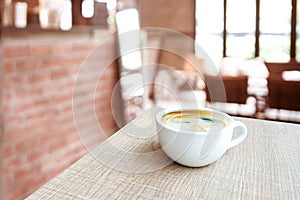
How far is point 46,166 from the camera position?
127 centimetres

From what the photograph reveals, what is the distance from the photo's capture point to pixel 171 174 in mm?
462

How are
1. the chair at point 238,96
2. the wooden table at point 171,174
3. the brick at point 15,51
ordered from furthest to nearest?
the chair at point 238,96 → the brick at point 15,51 → the wooden table at point 171,174

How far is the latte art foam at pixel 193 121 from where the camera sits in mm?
496

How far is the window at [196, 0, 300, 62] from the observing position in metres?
3.19

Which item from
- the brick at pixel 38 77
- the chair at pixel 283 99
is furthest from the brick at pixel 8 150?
the chair at pixel 283 99

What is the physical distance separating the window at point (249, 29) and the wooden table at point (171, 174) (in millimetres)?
2871

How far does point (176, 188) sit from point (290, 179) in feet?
0.58

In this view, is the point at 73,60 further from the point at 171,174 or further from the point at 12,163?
the point at 171,174

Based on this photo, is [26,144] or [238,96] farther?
[238,96]

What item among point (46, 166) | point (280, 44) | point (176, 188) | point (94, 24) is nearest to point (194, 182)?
point (176, 188)

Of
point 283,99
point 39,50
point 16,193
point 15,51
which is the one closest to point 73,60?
point 39,50

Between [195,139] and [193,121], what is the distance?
0.08m

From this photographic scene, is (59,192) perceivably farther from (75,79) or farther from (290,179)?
(75,79)

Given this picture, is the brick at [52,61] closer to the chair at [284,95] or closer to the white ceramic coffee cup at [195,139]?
the white ceramic coffee cup at [195,139]
